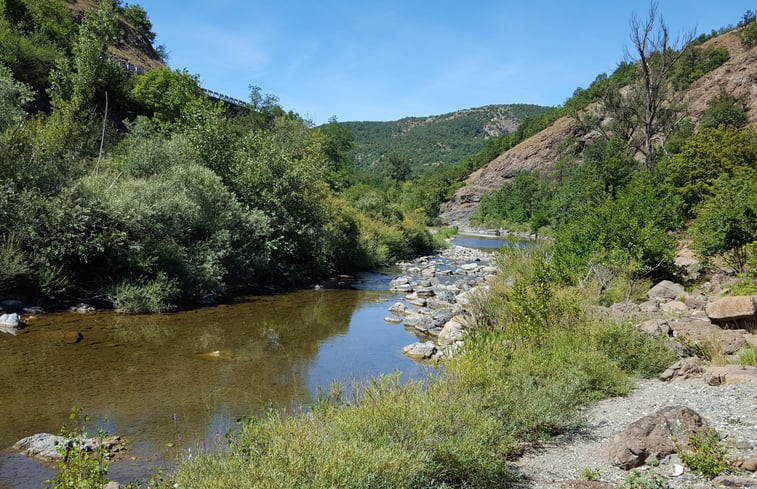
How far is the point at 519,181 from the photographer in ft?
319

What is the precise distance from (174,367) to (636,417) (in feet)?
32.4

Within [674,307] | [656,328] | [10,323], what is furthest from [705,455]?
[10,323]

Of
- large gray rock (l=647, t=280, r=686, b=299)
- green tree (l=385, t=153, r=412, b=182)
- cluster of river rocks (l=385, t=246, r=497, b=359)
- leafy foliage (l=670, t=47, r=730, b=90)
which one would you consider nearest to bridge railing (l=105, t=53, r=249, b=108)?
cluster of river rocks (l=385, t=246, r=497, b=359)

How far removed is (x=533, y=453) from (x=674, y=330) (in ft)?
21.4

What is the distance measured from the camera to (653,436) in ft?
20.8

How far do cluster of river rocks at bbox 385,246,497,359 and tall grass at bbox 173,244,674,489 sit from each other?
2.20 metres

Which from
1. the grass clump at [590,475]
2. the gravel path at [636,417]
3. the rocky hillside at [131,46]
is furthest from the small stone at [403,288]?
the rocky hillside at [131,46]

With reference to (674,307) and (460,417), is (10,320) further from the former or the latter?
(674,307)

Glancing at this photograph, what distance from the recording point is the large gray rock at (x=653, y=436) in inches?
242

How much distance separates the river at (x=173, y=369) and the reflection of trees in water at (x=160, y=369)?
0.03 m

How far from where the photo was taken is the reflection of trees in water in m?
9.38

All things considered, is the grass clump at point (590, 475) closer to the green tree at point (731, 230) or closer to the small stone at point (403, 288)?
the green tree at point (731, 230)

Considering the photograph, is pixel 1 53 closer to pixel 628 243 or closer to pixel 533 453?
pixel 628 243

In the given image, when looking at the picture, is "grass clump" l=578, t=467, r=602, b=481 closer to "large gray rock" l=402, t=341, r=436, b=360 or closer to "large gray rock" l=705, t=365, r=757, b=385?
"large gray rock" l=705, t=365, r=757, b=385
